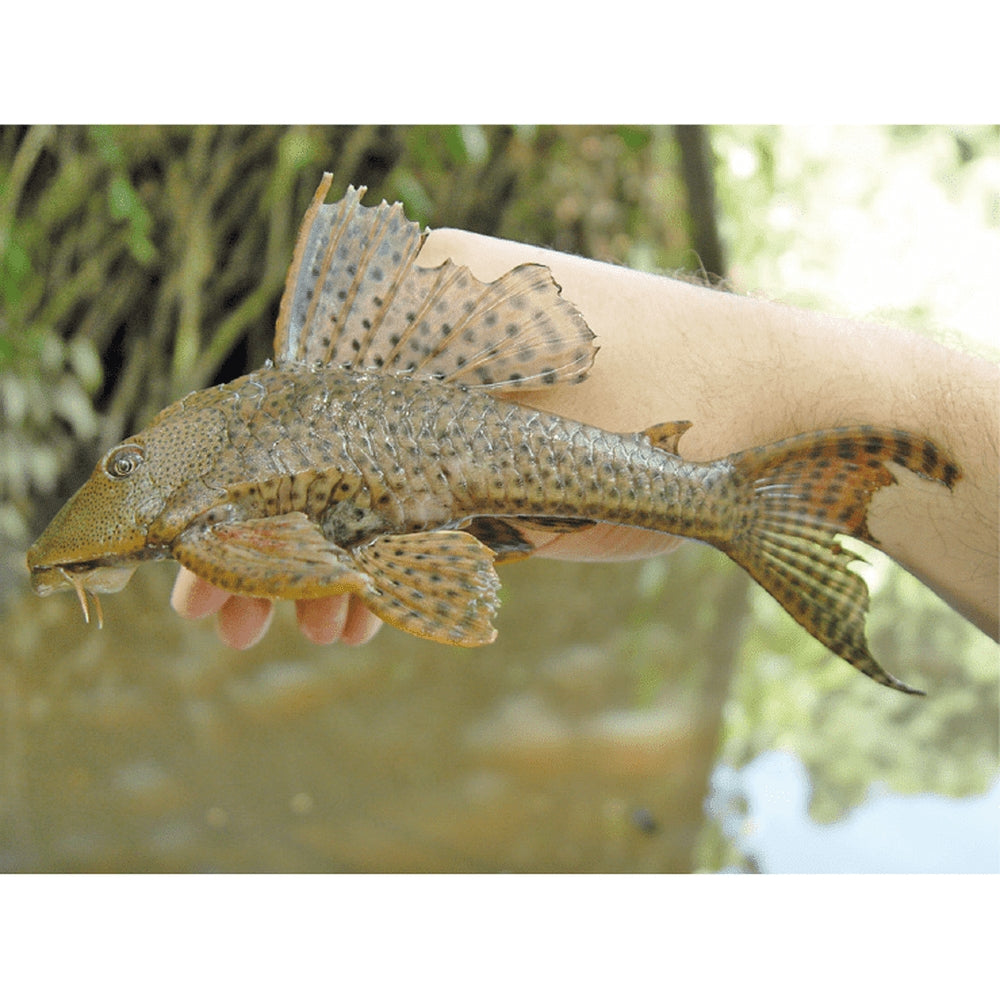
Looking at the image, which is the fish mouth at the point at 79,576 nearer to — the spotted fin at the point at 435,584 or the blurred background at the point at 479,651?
the spotted fin at the point at 435,584

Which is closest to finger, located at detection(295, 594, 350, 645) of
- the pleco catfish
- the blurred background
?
the pleco catfish

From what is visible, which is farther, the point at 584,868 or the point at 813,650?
the point at 813,650

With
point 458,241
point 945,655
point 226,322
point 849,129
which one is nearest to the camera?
point 458,241

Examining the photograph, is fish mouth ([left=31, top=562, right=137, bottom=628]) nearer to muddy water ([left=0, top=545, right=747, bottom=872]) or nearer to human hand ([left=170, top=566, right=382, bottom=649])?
human hand ([left=170, top=566, right=382, bottom=649])

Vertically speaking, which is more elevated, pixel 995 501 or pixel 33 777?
pixel 995 501

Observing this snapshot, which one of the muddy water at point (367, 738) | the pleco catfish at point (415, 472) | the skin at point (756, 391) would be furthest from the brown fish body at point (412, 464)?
the muddy water at point (367, 738)
